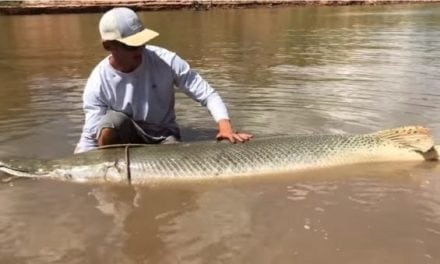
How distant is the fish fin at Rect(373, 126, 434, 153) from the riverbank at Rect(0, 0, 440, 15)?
83.5ft

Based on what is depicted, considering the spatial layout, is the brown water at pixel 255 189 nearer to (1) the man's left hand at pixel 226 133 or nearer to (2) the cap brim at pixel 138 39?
(1) the man's left hand at pixel 226 133

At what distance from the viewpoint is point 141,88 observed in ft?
16.9

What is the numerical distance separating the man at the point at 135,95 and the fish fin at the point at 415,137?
1109 mm

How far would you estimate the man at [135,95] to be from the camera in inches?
198

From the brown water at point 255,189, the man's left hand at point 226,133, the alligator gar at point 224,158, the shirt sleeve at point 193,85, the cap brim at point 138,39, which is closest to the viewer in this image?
the brown water at point 255,189

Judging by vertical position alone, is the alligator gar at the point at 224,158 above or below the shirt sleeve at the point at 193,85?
below

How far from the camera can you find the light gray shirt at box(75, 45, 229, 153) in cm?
506

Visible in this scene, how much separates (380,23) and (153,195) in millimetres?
15663

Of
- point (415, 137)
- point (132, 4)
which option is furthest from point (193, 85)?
point (132, 4)

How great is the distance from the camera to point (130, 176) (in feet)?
16.1

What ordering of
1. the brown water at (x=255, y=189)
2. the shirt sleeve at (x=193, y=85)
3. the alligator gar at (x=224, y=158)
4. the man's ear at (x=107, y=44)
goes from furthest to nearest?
1. the shirt sleeve at (x=193, y=85)
2. the alligator gar at (x=224, y=158)
3. the man's ear at (x=107, y=44)
4. the brown water at (x=255, y=189)

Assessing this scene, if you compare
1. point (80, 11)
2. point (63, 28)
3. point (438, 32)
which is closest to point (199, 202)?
point (438, 32)

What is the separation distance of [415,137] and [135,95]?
2.07 m

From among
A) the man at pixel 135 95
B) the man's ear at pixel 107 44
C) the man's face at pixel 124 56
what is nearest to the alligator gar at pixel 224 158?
the man at pixel 135 95
